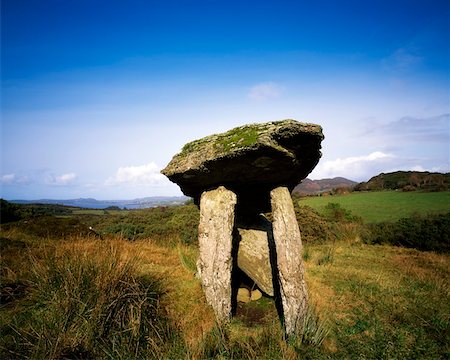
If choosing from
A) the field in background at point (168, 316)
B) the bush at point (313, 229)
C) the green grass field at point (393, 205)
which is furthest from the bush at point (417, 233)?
the field in background at point (168, 316)

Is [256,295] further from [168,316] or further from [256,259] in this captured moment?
[168,316]

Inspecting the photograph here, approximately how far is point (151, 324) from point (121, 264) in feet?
3.37

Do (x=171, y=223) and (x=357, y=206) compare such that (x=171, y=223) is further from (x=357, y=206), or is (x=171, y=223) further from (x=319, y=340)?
(x=357, y=206)

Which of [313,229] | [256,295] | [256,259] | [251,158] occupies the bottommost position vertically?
[313,229]

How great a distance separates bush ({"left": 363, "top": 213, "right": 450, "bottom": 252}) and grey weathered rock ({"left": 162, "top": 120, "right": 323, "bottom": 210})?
13688 mm

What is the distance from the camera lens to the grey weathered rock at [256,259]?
670cm

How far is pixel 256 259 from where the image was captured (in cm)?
693

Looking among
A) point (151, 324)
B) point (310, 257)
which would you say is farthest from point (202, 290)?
point (310, 257)

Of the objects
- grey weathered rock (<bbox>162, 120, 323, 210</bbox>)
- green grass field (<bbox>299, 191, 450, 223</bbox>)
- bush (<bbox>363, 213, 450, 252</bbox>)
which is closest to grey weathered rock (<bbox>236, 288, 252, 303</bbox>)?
grey weathered rock (<bbox>162, 120, 323, 210</bbox>)

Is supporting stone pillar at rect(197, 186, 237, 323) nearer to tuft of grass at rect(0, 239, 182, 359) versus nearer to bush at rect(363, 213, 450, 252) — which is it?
tuft of grass at rect(0, 239, 182, 359)

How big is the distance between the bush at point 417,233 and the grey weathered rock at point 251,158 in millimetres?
13688

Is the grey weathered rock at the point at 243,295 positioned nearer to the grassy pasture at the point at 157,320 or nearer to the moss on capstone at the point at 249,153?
the grassy pasture at the point at 157,320

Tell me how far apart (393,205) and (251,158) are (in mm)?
27384

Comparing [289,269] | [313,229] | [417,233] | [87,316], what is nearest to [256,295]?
[289,269]
